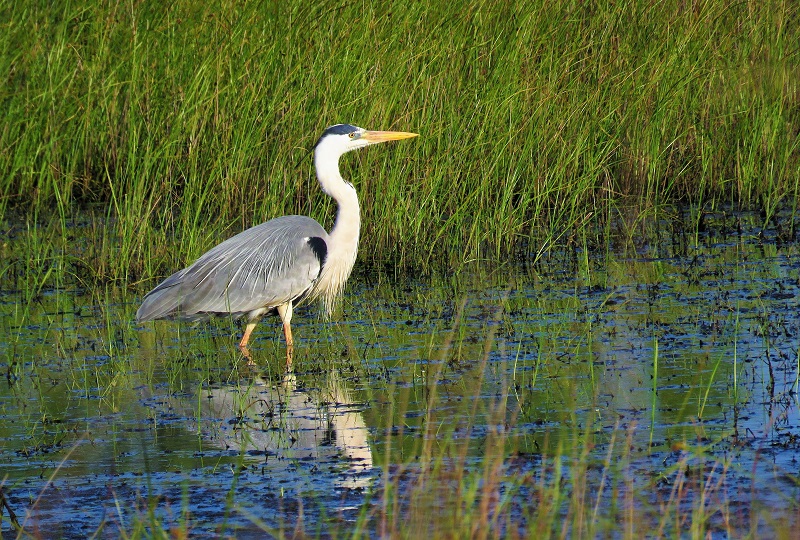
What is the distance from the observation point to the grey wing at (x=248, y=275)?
7031 millimetres

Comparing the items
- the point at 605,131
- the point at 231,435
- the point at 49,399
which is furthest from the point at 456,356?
the point at 605,131

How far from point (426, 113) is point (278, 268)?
1.99 m

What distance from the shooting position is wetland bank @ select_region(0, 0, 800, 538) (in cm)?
477

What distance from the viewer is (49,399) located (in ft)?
19.3

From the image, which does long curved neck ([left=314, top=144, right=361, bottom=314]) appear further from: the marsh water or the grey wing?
the marsh water

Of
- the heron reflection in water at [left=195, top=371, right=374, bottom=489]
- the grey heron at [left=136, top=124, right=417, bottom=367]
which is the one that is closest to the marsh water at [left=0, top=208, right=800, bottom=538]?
the heron reflection in water at [left=195, top=371, right=374, bottom=489]

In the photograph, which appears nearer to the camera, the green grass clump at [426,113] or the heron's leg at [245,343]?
the heron's leg at [245,343]

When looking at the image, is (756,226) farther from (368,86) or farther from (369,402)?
(369,402)

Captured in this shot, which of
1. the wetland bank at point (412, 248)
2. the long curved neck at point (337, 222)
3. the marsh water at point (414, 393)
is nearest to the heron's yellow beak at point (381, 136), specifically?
the long curved neck at point (337, 222)

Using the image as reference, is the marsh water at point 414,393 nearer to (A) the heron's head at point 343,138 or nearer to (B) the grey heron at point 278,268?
(B) the grey heron at point 278,268

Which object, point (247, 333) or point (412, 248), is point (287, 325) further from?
point (412, 248)

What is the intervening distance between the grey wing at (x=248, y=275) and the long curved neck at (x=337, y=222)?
0.10m

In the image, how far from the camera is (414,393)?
222 inches

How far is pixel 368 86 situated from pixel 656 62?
6.73ft
